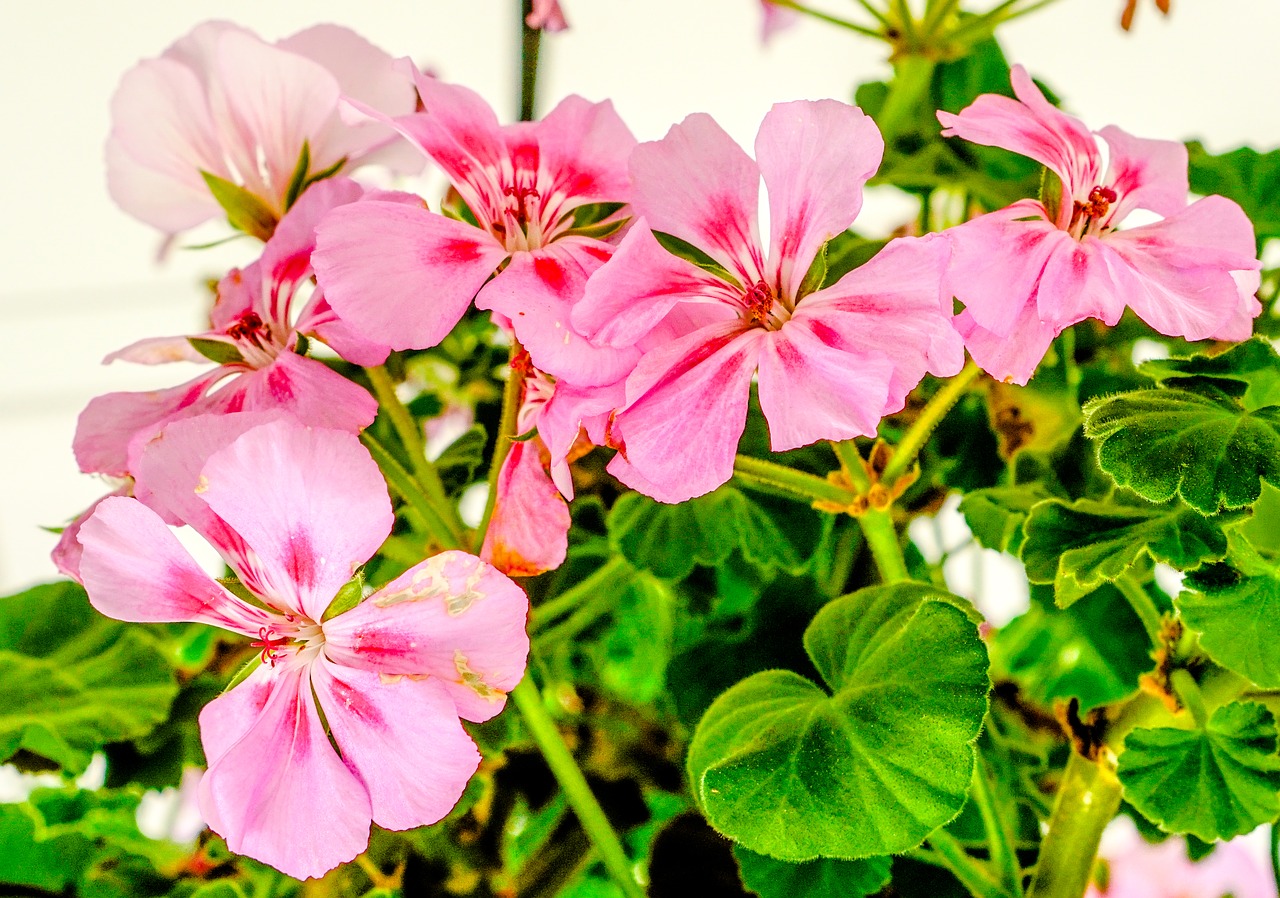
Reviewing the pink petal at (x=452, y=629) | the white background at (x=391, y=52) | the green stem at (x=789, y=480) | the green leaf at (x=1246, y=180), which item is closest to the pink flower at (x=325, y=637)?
the pink petal at (x=452, y=629)

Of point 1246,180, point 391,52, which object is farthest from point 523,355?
point 391,52

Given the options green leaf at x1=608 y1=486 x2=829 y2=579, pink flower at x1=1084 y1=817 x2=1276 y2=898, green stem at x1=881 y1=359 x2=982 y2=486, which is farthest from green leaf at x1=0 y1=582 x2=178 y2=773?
pink flower at x1=1084 y1=817 x2=1276 y2=898

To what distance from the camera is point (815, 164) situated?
280 mm

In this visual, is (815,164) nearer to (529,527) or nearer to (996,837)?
(529,527)

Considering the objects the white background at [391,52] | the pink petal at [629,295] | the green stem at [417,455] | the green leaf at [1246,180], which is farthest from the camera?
the white background at [391,52]

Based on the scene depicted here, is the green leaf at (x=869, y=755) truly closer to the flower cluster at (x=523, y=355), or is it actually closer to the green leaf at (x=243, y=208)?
the flower cluster at (x=523, y=355)

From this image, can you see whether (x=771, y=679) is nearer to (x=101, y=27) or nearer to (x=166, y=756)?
(x=166, y=756)

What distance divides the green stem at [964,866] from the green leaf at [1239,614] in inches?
4.2

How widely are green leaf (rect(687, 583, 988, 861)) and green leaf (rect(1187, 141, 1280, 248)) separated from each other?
301 millimetres

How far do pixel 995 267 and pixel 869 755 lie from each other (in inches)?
5.7

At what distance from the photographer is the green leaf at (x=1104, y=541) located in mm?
314

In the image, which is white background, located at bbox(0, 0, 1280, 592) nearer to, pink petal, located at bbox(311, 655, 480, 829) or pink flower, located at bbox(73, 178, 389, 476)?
pink flower, located at bbox(73, 178, 389, 476)

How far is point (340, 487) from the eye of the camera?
268 millimetres

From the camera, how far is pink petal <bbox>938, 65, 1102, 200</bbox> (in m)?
0.29
